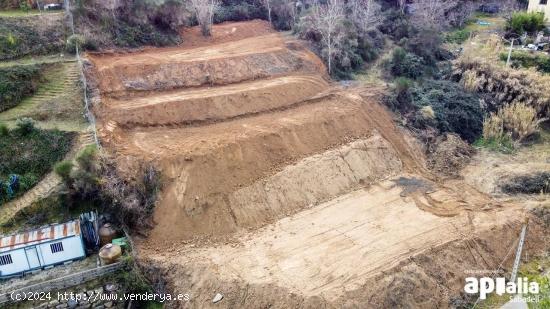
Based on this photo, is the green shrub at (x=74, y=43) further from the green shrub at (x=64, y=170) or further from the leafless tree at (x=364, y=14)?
the leafless tree at (x=364, y=14)

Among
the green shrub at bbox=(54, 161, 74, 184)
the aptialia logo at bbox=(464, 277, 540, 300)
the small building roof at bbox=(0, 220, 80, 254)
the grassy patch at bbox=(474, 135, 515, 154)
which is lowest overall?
the aptialia logo at bbox=(464, 277, 540, 300)

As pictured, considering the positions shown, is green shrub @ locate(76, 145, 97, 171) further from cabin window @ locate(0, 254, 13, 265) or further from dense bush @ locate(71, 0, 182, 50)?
dense bush @ locate(71, 0, 182, 50)

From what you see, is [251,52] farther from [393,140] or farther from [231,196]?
[231,196]

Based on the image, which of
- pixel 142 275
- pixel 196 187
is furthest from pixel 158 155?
pixel 142 275

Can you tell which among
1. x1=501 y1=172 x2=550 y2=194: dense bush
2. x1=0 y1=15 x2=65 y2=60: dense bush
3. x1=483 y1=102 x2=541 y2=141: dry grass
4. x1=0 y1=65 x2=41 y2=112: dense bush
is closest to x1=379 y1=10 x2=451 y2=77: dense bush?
x1=483 y1=102 x2=541 y2=141: dry grass

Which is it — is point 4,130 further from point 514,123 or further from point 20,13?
point 514,123

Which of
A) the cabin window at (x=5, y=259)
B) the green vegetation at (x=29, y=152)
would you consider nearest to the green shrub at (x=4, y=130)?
the green vegetation at (x=29, y=152)

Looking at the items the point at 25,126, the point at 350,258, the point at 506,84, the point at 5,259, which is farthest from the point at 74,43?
the point at 506,84
